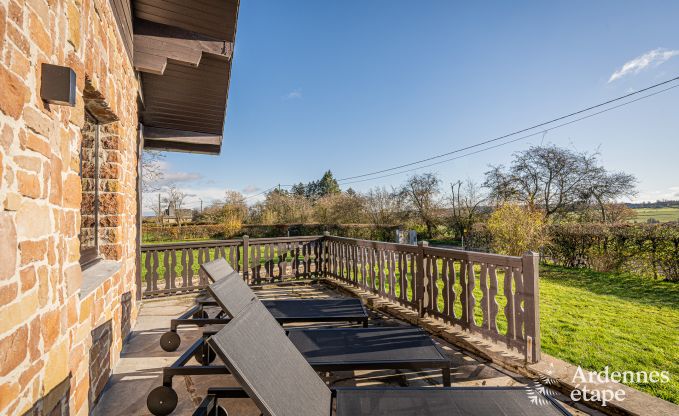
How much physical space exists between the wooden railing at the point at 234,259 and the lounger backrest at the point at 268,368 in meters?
4.45

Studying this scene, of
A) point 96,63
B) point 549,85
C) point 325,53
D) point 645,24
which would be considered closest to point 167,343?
point 96,63

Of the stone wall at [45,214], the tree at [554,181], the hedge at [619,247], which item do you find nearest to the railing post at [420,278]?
the stone wall at [45,214]

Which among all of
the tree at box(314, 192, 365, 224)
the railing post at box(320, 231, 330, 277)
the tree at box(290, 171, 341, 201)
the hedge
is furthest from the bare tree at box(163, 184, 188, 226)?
the hedge

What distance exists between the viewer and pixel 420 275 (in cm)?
411

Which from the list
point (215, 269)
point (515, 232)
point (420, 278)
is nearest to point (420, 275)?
point (420, 278)

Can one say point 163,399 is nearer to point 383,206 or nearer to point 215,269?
point 215,269

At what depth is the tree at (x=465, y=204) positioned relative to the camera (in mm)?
15703

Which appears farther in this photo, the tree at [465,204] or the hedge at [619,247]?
the tree at [465,204]

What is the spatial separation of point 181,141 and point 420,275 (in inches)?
206

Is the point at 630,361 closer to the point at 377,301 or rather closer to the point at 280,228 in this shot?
the point at 377,301

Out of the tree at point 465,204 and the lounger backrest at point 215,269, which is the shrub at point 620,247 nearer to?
the tree at point 465,204

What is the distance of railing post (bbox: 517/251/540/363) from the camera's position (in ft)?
9.18

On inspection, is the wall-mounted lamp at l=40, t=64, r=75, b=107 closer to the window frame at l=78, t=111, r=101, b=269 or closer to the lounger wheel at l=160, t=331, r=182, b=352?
the window frame at l=78, t=111, r=101, b=269

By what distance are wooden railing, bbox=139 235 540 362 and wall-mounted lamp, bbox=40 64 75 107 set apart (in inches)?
131
